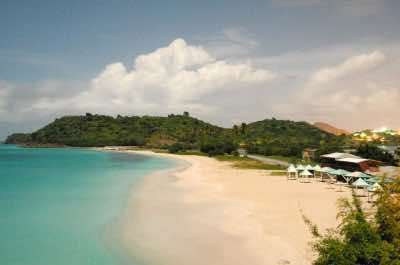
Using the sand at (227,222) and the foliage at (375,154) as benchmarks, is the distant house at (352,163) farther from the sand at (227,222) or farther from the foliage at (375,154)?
the foliage at (375,154)

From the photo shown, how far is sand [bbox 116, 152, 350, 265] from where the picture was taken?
58.8 feet

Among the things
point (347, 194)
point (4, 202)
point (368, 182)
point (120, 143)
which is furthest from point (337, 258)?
point (120, 143)

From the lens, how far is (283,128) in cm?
18862

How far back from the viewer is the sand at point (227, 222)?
1792cm

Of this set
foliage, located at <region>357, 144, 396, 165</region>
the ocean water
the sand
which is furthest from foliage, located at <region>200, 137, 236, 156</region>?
the sand

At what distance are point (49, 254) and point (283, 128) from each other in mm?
177473

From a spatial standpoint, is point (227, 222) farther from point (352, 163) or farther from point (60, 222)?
point (352, 163)

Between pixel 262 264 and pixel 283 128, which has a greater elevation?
pixel 283 128

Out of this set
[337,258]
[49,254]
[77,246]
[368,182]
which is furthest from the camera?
[368,182]

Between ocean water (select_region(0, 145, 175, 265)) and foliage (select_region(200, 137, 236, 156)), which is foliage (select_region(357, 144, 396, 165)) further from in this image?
foliage (select_region(200, 137, 236, 156))

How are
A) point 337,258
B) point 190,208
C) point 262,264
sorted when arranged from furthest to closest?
point 190,208 → point 262,264 → point 337,258

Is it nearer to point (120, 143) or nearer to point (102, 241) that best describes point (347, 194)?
point (102, 241)

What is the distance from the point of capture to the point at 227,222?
24469 mm

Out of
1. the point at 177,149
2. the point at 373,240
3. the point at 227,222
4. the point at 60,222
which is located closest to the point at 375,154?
the point at 227,222
